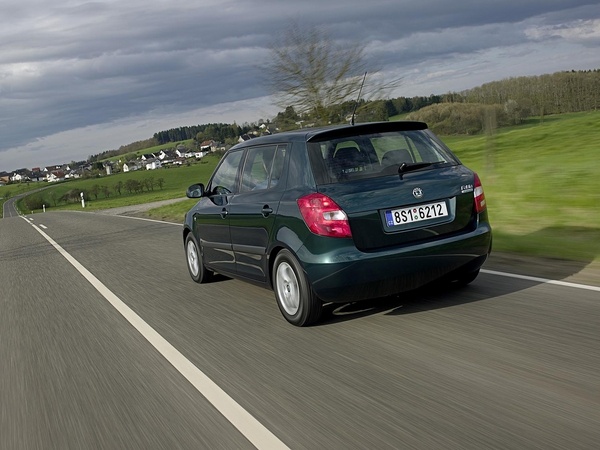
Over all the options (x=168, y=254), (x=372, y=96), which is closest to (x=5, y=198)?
(x=372, y=96)

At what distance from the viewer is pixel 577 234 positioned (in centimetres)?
955

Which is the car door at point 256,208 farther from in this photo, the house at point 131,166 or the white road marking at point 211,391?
the house at point 131,166

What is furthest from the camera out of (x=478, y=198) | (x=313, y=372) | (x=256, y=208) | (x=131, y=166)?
(x=131, y=166)

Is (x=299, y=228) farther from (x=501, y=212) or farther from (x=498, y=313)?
(x=501, y=212)

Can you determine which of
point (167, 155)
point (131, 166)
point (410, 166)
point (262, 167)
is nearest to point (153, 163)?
point (167, 155)

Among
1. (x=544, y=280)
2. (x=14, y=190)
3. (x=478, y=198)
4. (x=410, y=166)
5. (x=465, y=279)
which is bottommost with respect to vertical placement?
(x=544, y=280)

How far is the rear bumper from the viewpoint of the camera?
17.3 feet

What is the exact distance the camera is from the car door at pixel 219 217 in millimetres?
7215

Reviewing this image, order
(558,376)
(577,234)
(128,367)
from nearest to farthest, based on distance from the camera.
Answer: (558,376), (128,367), (577,234)

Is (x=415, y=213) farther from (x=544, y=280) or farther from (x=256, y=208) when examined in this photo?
(x=544, y=280)

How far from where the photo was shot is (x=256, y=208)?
6363mm

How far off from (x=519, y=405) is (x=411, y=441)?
2.37ft

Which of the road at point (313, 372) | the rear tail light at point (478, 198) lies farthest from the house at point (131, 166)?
the rear tail light at point (478, 198)

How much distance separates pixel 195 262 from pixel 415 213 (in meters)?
3.96
